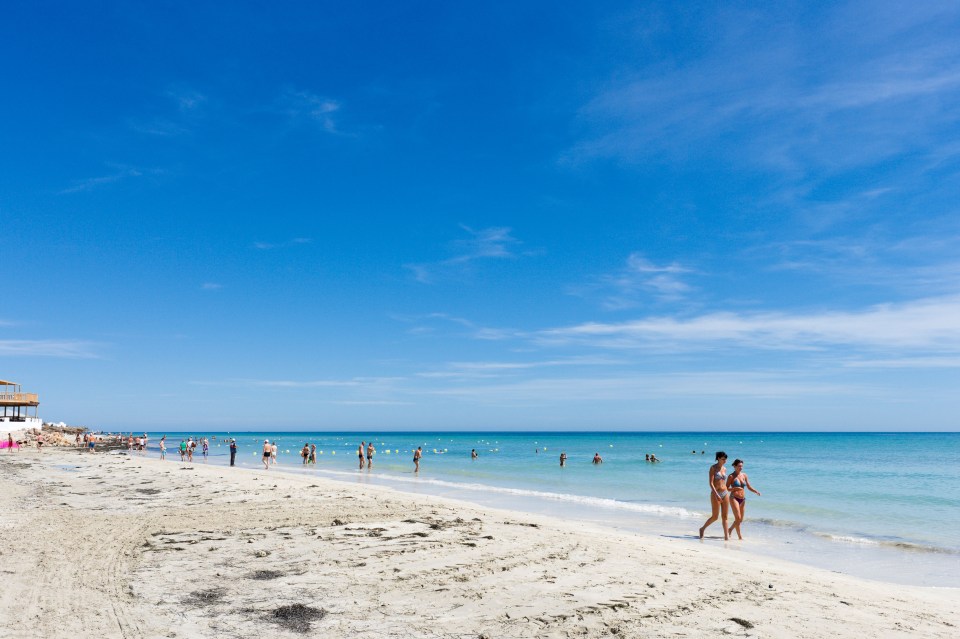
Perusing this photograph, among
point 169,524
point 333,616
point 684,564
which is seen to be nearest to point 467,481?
point 169,524

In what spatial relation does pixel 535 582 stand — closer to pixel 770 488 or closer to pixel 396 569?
Result: pixel 396 569

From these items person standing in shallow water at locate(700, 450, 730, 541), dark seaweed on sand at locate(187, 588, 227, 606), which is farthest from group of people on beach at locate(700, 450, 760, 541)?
dark seaweed on sand at locate(187, 588, 227, 606)

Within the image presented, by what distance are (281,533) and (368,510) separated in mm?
3568

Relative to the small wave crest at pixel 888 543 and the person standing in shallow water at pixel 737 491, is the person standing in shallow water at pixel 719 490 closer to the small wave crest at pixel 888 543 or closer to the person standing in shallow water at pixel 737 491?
the person standing in shallow water at pixel 737 491

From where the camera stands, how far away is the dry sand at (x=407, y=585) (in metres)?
6.29

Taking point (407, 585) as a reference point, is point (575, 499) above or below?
below

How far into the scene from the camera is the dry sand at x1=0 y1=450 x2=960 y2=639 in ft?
20.6

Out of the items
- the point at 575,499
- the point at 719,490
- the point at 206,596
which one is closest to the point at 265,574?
the point at 206,596

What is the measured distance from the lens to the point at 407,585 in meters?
7.61

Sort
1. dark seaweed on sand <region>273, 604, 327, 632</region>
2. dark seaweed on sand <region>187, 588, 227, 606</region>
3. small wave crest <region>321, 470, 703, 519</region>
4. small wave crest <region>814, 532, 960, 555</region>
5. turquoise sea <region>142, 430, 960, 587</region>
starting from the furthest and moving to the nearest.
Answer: small wave crest <region>321, 470, 703, 519</region> → small wave crest <region>814, 532, 960, 555</region> → turquoise sea <region>142, 430, 960, 587</region> → dark seaweed on sand <region>187, 588, 227, 606</region> → dark seaweed on sand <region>273, 604, 327, 632</region>

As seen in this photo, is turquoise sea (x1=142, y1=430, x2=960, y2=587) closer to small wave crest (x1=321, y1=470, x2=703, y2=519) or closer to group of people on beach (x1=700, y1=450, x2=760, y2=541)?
small wave crest (x1=321, y1=470, x2=703, y2=519)

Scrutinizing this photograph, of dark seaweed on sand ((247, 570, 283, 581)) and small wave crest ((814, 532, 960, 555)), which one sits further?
small wave crest ((814, 532, 960, 555))

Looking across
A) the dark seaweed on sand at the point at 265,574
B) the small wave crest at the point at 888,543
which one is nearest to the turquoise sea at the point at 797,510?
the small wave crest at the point at 888,543

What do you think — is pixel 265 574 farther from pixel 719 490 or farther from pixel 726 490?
pixel 726 490
